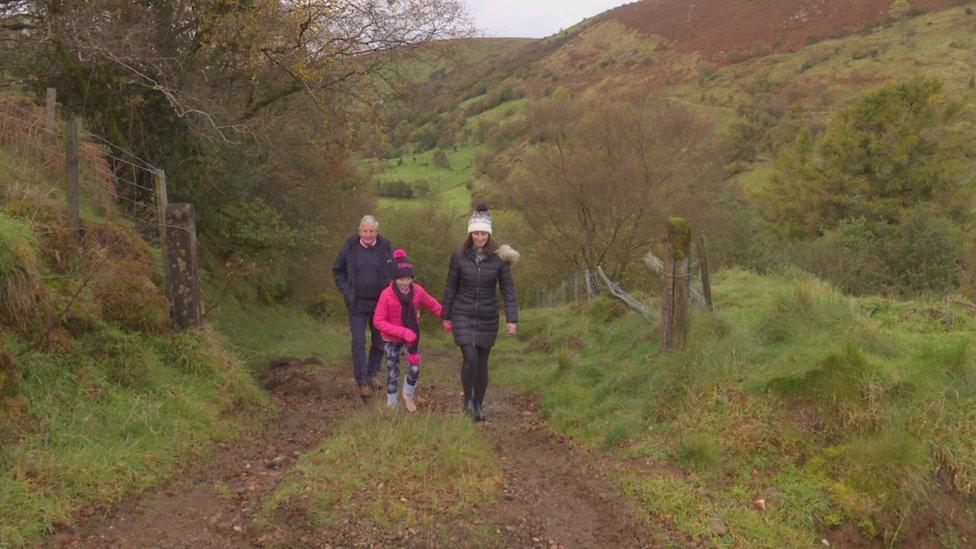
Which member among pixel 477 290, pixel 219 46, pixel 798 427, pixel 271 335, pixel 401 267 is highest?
pixel 219 46

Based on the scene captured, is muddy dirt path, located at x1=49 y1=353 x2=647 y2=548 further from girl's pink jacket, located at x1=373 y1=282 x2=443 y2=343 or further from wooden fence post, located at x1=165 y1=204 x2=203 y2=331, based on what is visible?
wooden fence post, located at x1=165 y1=204 x2=203 y2=331

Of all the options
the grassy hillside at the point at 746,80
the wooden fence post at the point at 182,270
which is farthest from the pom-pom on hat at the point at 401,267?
the grassy hillside at the point at 746,80

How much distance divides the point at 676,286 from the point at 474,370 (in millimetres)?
2270

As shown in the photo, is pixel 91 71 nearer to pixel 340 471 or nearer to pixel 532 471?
pixel 340 471

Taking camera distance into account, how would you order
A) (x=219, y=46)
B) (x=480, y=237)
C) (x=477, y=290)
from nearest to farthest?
1. (x=480, y=237)
2. (x=477, y=290)
3. (x=219, y=46)

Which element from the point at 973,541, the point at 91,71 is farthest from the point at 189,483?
the point at 91,71

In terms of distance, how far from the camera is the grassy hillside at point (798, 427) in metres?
4.78

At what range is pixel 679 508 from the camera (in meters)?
4.91

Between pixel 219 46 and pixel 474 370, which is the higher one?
pixel 219 46

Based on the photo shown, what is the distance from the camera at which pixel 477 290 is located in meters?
6.34

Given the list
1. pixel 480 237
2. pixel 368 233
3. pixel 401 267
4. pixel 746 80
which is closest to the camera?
pixel 401 267

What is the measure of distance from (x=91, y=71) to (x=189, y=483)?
7.71 m

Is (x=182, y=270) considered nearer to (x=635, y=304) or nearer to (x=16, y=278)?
(x=16, y=278)

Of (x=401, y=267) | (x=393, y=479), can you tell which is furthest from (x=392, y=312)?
(x=393, y=479)
